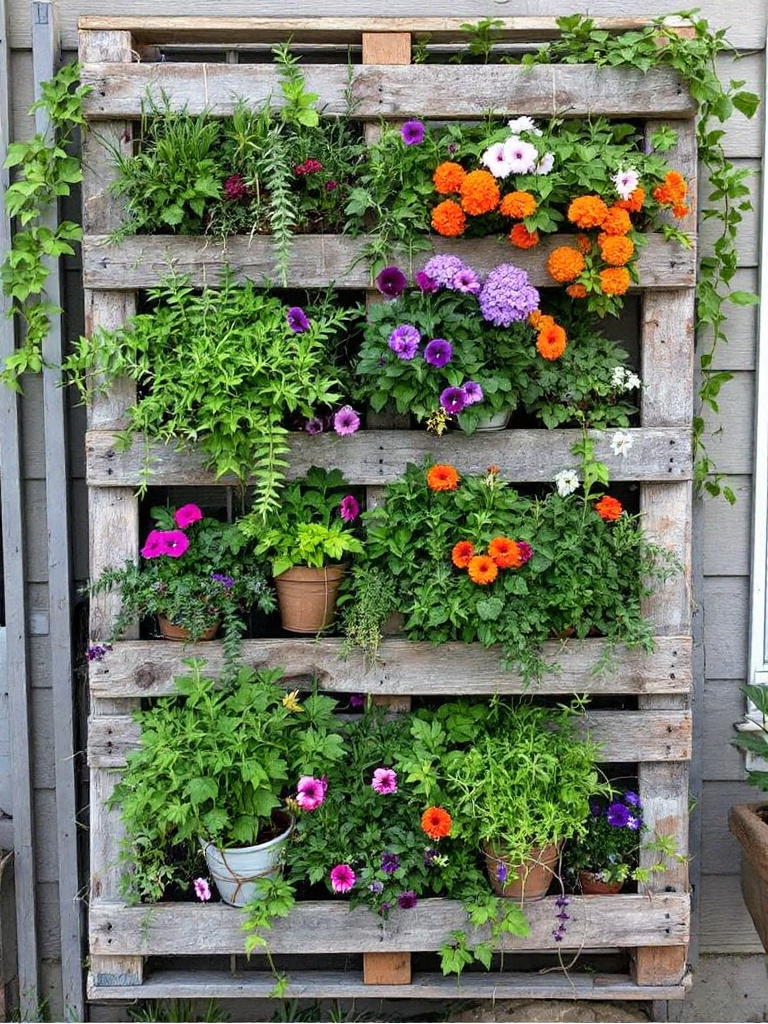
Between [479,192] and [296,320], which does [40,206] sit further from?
[479,192]

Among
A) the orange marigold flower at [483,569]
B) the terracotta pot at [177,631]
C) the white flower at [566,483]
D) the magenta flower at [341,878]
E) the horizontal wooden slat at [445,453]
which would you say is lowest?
the magenta flower at [341,878]

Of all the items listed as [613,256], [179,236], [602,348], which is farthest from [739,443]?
[179,236]

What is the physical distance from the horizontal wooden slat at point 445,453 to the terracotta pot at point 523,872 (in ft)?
3.02

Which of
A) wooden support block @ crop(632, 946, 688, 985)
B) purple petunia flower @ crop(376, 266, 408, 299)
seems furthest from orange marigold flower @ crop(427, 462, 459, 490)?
wooden support block @ crop(632, 946, 688, 985)

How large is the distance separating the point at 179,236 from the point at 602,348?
3.54ft

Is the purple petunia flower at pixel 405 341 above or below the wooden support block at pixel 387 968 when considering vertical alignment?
above

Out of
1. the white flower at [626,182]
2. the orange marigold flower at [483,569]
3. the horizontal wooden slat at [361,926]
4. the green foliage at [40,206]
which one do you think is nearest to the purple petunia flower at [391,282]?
the white flower at [626,182]

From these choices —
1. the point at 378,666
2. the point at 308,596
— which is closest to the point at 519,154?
the point at 308,596

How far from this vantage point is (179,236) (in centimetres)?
244

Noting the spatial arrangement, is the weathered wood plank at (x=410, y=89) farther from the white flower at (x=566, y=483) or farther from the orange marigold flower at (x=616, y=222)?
the white flower at (x=566, y=483)

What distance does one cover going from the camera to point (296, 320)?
2.38m

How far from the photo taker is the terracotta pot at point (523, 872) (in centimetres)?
244

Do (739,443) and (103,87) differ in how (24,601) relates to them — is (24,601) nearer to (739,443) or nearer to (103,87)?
(103,87)

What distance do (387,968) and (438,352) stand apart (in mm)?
1553
